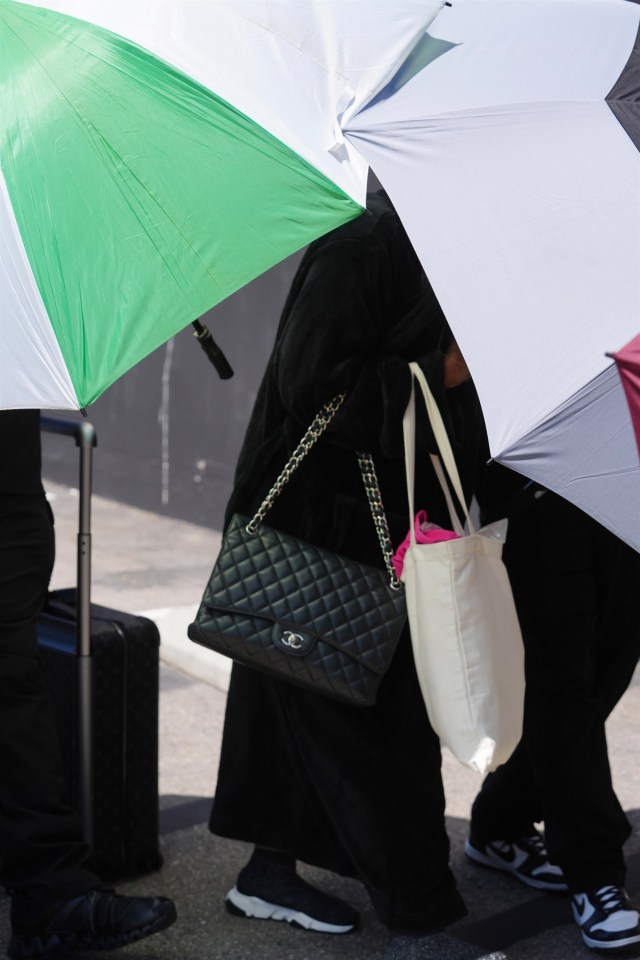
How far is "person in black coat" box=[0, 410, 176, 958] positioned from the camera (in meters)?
2.99

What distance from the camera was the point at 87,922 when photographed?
2.98 m

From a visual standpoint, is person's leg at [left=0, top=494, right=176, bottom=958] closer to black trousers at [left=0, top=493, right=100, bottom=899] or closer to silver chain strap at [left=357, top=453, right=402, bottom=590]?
black trousers at [left=0, top=493, right=100, bottom=899]

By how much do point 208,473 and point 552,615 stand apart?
211 inches

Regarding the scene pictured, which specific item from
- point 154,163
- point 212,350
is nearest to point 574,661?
point 212,350

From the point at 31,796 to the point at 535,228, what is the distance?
170 centimetres

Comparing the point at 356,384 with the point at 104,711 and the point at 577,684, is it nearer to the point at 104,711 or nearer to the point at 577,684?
the point at 577,684

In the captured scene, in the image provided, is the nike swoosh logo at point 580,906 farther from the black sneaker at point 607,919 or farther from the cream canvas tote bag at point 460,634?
the cream canvas tote bag at point 460,634

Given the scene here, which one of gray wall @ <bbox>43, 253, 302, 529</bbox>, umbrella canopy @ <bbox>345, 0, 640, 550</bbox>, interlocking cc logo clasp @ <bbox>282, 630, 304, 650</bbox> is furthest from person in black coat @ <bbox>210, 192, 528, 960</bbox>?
gray wall @ <bbox>43, 253, 302, 529</bbox>

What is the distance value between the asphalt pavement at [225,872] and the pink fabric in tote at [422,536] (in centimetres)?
97

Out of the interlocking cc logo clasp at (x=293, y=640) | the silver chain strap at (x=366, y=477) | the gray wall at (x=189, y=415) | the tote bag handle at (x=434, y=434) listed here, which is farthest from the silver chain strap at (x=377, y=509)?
the gray wall at (x=189, y=415)

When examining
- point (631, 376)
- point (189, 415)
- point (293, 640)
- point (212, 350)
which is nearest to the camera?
point (631, 376)

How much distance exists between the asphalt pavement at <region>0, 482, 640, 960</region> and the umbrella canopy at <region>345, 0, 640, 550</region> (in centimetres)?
158

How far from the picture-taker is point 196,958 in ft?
10.4

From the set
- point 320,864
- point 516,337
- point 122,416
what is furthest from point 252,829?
point 122,416
